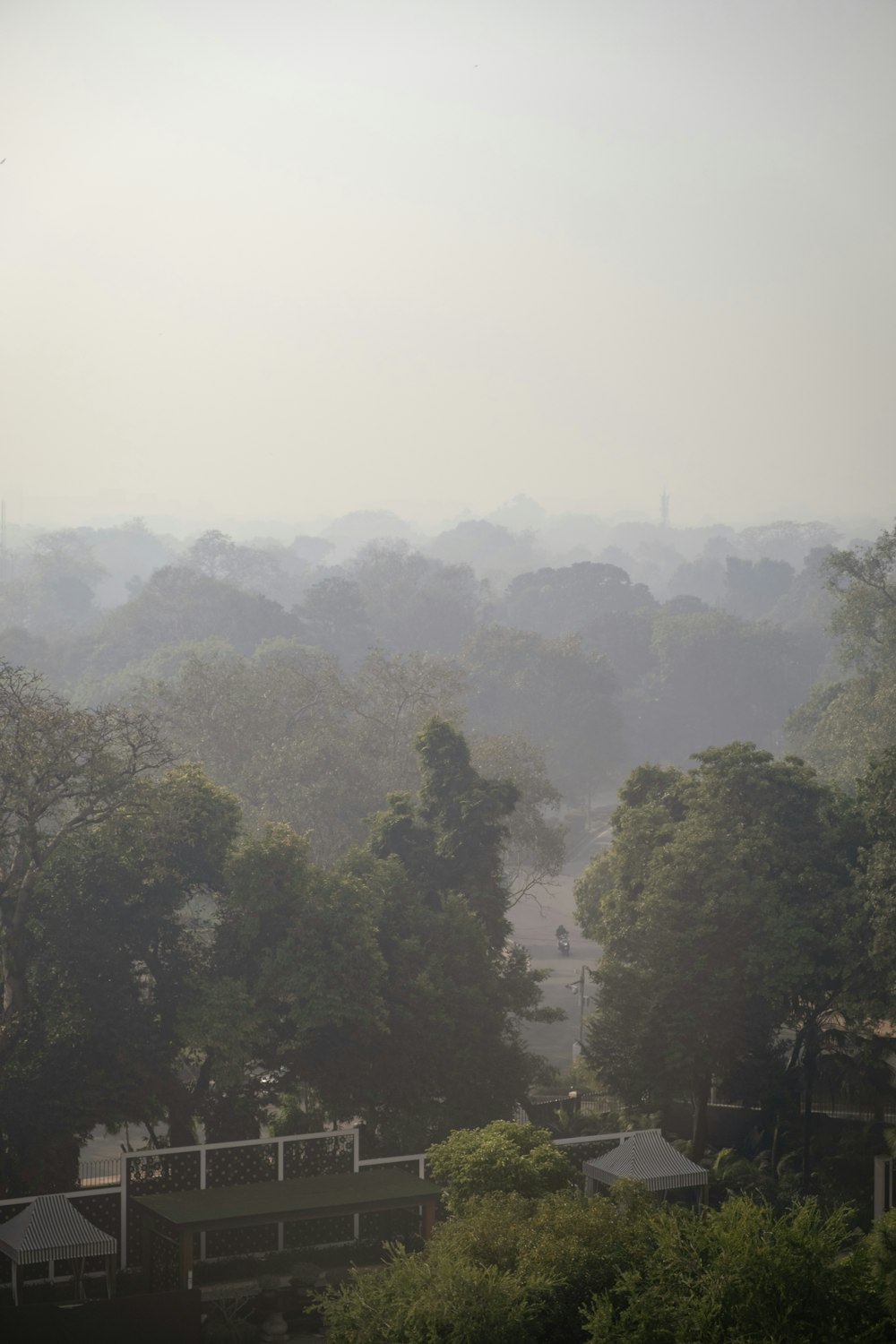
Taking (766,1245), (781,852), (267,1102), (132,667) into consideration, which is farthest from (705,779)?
(132,667)

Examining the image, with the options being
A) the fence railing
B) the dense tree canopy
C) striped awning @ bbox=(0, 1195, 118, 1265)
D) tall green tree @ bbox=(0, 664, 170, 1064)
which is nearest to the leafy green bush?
the dense tree canopy

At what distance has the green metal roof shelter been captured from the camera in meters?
20.0

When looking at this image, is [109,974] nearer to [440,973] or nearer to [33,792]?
[33,792]

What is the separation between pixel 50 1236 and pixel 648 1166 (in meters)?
8.65

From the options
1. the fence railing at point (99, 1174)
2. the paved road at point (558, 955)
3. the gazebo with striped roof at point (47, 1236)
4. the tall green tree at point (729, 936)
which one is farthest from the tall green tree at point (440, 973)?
the gazebo with striped roof at point (47, 1236)

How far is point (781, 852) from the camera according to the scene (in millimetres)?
27484

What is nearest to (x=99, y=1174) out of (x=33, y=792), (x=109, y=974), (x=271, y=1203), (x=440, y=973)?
(x=109, y=974)

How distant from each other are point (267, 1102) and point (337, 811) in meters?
17.1

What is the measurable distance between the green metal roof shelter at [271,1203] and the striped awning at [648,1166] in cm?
277

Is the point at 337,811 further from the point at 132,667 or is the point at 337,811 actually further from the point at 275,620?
the point at 275,620

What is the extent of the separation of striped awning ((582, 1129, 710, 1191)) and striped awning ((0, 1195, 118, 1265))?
720 centimetres

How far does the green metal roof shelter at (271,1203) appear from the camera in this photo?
20.0m

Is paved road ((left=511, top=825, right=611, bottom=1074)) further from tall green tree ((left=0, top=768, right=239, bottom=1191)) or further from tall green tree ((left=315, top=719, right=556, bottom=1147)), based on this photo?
tall green tree ((left=0, top=768, right=239, bottom=1191))

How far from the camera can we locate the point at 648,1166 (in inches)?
888
